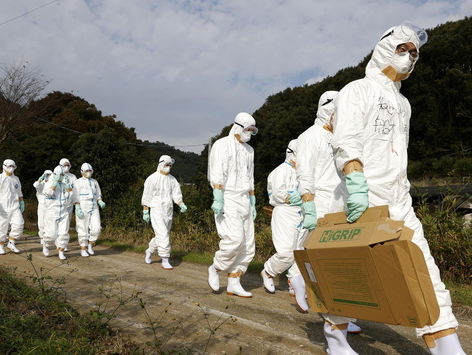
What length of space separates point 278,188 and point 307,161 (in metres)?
1.42

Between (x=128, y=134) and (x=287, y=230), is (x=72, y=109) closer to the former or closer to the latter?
(x=128, y=134)

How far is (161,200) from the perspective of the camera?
9.32 meters

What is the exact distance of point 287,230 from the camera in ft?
20.4

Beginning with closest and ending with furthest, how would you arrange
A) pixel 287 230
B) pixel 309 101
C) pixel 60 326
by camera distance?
pixel 60 326
pixel 287 230
pixel 309 101

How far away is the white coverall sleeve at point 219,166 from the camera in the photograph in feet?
19.5

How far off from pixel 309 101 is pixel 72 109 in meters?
16.8

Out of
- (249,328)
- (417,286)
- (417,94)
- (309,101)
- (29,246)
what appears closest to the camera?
(417,286)

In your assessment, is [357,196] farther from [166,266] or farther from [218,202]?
[166,266]

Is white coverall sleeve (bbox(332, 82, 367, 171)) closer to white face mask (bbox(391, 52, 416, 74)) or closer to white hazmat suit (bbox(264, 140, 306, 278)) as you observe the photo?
white face mask (bbox(391, 52, 416, 74))

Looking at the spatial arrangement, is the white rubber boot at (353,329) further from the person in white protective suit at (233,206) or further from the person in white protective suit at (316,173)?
the person in white protective suit at (233,206)

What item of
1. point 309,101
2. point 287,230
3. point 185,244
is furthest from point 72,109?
point 287,230

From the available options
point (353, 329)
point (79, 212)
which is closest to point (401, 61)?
point (353, 329)

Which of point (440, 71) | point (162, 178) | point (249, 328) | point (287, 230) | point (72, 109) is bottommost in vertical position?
point (249, 328)

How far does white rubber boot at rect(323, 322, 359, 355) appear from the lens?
321 centimetres
